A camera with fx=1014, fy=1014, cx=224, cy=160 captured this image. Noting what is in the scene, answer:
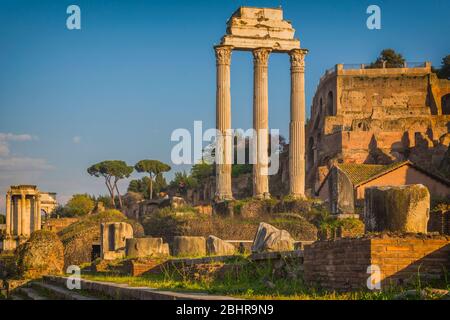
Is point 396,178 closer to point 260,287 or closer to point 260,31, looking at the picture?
point 260,31

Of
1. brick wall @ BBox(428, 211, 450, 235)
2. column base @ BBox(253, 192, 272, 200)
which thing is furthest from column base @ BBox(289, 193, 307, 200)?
brick wall @ BBox(428, 211, 450, 235)

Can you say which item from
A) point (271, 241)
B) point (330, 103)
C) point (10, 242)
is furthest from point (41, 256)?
point (330, 103)

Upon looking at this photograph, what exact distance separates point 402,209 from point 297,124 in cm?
4109

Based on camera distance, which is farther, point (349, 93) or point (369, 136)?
point (349, 93)

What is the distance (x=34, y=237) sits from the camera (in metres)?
22.8

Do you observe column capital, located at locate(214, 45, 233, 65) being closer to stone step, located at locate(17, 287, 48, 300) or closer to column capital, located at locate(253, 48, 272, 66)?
column capital, located at locate(253, 48, 272, 66)

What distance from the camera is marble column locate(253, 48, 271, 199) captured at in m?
50.6

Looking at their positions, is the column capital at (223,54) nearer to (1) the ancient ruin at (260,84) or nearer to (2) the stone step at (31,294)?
(1) the ancient ruin at (260,84)

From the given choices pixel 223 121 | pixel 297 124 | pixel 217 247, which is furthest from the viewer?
pixel 297 124

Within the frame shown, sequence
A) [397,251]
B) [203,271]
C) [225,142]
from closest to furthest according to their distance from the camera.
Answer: [397,251] → [203,271] → [225,142]

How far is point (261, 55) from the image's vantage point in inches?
2000

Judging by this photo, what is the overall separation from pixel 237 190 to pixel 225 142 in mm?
18942
